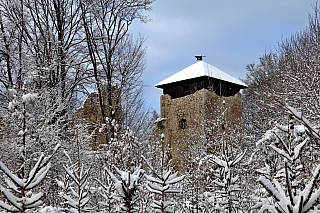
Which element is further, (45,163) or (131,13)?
(131,13)

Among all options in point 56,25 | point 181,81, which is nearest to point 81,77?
point 56,25

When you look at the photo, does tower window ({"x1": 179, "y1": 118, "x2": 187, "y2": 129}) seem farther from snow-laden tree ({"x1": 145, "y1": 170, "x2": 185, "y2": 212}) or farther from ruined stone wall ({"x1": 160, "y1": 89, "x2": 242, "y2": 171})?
snow-laden tree ({"x1": 145, "y1": 170, "x2": 185, "y2": 212})

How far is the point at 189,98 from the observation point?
Answer: 21.2 metres

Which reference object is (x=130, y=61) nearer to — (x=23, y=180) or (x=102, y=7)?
(x=102, y=7)

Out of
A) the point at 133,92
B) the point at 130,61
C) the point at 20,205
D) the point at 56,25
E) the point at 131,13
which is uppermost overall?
the point at 131,13

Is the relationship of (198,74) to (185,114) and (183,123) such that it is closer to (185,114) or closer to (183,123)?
(185,114)

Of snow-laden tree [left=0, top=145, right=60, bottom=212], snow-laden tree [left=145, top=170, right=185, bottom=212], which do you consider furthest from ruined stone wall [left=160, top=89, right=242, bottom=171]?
snow-laden tree [left=0, top=145, right=60, bottom=212]

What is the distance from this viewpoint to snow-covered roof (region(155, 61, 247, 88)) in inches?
843

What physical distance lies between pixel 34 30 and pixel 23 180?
1411 centimetres

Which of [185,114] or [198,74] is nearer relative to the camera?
[198,74]

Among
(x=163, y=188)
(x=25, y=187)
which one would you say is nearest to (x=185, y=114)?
(x=163, y=188)

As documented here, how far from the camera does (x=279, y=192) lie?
1.68m

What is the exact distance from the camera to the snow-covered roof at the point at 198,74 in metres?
21.4

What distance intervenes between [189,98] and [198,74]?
1.55 m
